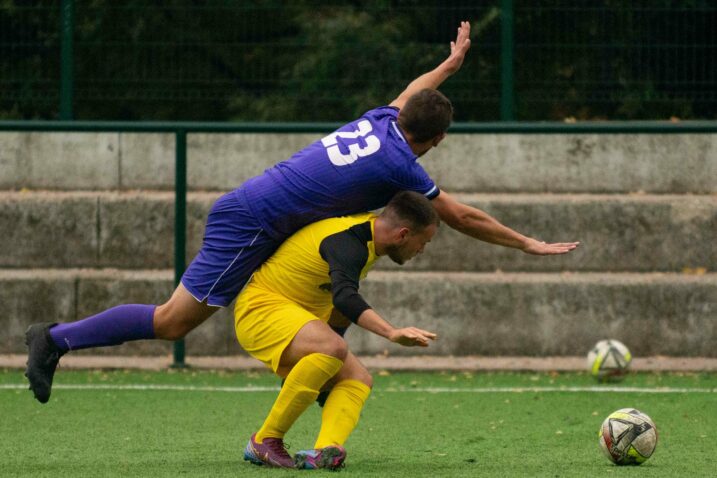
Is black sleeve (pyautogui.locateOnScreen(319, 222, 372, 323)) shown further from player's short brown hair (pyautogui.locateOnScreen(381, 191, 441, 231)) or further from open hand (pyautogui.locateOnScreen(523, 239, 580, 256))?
open hand (pyautogui.locateOnScreen(523, 239, 580, 256))

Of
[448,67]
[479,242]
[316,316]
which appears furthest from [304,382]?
[479,242]

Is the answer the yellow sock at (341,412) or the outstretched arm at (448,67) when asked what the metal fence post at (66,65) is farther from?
the yellow sock at (341,412)

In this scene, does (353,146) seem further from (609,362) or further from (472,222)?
(609,362)

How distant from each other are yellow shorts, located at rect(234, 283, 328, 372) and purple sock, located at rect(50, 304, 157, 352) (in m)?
0.54

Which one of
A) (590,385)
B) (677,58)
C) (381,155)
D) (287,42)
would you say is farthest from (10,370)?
(677,58)

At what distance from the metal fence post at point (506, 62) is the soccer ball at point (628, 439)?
535 centimetres

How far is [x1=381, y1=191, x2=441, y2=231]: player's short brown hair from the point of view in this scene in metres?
6.09

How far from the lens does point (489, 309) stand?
1078 centimetres

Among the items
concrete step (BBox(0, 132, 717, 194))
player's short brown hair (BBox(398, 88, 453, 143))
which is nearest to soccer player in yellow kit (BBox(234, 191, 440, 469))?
player's short brown hair (BBox(398, 88, 453, 143))

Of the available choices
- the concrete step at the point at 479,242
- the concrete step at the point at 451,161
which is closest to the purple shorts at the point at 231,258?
the concrete step at the point at 479,242

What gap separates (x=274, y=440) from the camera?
20.5 ft

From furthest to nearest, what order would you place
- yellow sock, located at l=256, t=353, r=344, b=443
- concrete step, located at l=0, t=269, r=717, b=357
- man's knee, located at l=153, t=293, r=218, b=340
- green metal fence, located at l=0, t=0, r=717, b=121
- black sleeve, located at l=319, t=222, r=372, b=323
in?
green metal fence, located at l=0, t=0, r=717, b=121, concrete step, located at l=0, t=269, r=717, b=357, man's knee, located at l=153, t=293, r=218, b=340, yellow sock, located at l=256, t=353, r=344, b=443, black sleeve, located at l=319, t=222, r=372, b=323

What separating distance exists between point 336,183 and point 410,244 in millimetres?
572

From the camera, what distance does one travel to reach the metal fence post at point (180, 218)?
10516 mm
